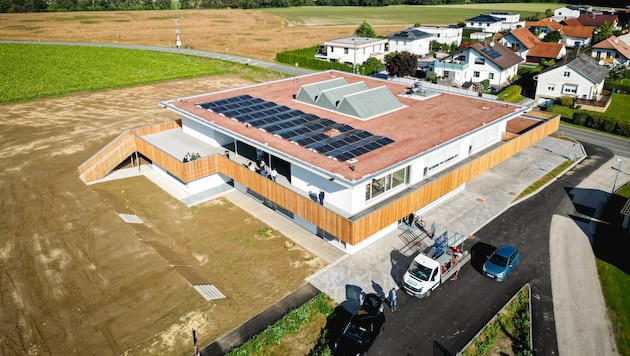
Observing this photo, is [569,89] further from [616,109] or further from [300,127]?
[300,127]

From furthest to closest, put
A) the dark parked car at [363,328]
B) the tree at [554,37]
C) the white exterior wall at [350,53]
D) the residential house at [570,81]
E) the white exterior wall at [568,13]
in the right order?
1. the white exterior wall at [568,13]
2. the tree at [554,37]
3. the white exterior wall at [350,53]
4. the residential house at [570,81]
5. the dark parked car at [363,328]

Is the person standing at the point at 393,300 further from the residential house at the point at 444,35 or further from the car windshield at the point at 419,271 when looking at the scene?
the residential house at the point at 444,35

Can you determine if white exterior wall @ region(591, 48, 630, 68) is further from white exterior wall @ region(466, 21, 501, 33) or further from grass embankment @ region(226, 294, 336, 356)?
grass embankment @ region(226, 294, 336, 356)

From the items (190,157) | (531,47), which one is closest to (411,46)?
(531,47)

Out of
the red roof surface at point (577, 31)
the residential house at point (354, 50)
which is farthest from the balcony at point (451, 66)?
the red roof surface at point (577, 31)

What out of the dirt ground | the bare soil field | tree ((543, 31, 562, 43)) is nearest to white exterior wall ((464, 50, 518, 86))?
tree ((543, 31, 562, 43))

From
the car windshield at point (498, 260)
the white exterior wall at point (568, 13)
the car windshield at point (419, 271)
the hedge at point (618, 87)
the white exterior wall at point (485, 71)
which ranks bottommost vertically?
the car windshield at point (498, 260)

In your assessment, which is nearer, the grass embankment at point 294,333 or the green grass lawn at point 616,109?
the grass embankment at point 294,333
